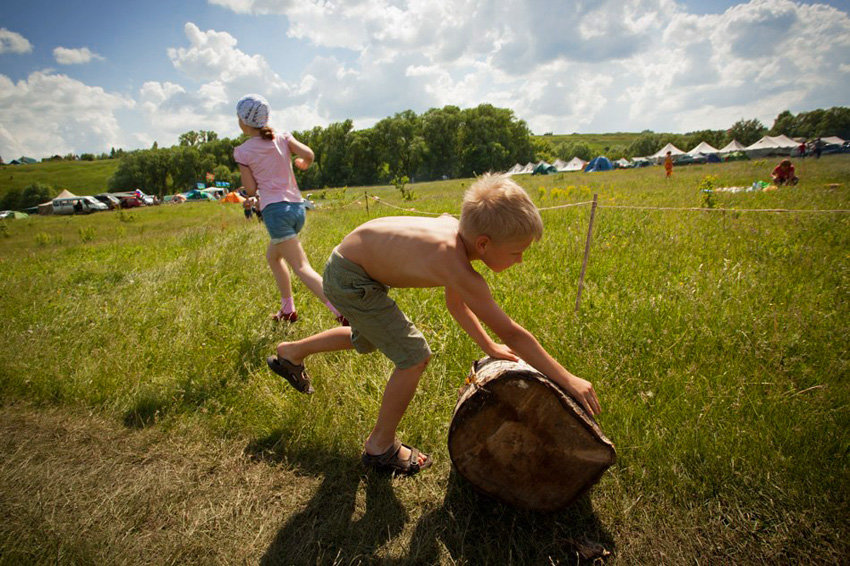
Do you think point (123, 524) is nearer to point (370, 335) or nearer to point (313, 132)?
point (370, 335)

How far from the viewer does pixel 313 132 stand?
6694 cm

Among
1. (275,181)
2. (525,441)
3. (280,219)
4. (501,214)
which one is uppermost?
(275,181)

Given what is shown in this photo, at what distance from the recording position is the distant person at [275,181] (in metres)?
3.56

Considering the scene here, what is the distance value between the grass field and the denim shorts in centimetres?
90

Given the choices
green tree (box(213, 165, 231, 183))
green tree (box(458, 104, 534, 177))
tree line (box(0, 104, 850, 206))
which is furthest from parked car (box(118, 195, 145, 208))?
green tree (box(458, 104, 534, 177))

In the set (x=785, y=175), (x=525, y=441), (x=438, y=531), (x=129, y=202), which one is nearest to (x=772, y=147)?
(x=785, y=175)

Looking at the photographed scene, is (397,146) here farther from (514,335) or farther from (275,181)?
(514,335)

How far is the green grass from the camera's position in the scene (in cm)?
7144

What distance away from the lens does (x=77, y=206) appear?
38594 mm

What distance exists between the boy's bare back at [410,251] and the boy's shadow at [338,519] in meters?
1.16

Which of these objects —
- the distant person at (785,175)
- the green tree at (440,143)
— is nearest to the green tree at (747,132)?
the green tree at (440,143)

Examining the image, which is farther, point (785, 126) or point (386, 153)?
point (785, 126)

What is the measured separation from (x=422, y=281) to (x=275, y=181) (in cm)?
250

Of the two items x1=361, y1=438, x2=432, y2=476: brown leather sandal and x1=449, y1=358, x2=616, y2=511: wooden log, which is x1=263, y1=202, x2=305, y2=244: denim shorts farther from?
x1=449, y1=358, x2=616, y2=511: wooden log
